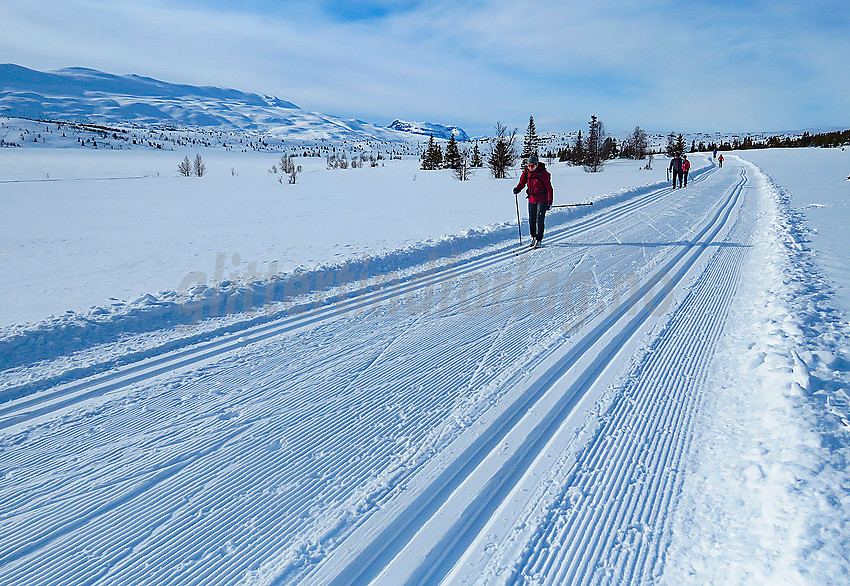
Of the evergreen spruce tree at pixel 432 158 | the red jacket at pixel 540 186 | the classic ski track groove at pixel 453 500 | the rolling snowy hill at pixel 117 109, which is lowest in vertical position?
the classic ski track groove at pixel 453 500

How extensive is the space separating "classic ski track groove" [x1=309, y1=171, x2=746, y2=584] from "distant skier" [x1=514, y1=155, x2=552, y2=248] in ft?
17.1

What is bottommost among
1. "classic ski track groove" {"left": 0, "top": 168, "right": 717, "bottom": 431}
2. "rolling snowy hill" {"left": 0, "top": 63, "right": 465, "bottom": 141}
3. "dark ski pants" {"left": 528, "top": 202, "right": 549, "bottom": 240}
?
"classic ski track groove" {"left": 0, "top": 168, "right": 717, "bottom": 431}

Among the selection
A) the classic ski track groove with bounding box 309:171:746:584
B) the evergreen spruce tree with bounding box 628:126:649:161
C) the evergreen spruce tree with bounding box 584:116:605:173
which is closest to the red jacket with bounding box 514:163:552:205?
the classic ski track groove with bounding box 309:171:746:584

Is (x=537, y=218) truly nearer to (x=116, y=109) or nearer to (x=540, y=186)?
(x=540, y=186)

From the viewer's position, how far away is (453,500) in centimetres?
232

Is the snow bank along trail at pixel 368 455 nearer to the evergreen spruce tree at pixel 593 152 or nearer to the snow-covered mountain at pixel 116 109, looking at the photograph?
the evergreen spruce tree at pixel 593 152

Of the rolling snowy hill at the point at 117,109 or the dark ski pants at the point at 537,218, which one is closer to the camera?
the dark ski pants at the point at 537,218

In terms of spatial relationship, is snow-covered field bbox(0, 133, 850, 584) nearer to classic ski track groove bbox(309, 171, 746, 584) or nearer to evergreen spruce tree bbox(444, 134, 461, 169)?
classic ski track groove bbox(309, 171, 746, 584)

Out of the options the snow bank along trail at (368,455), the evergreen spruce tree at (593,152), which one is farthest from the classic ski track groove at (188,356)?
the evergreen spruce tree at (593,152)

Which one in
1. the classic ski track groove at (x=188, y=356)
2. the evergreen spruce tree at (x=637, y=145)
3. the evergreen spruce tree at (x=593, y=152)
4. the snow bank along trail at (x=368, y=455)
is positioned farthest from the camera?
the evergreen spruce tree at (x=637, y=145)

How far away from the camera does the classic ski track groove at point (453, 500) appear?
1.98m

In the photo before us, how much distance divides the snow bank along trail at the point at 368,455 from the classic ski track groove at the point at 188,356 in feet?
0.08

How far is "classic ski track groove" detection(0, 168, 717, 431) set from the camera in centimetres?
316

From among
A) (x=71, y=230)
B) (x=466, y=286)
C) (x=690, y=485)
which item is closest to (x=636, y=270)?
(x=466, y=286)
